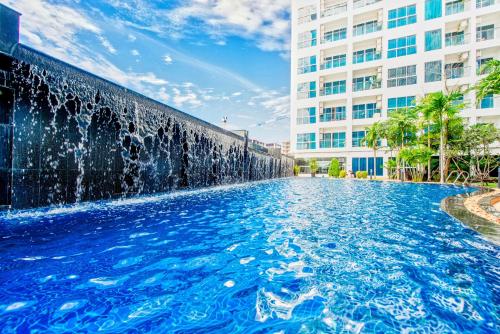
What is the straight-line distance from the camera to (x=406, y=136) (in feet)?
71.8

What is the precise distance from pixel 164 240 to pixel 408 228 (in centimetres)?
421

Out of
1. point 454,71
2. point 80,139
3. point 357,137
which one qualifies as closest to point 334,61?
point 357,137

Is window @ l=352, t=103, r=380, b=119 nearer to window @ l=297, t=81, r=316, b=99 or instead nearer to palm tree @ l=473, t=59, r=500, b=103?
window @ l=297, t=81, r=316, b=99

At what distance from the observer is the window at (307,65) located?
107 feet

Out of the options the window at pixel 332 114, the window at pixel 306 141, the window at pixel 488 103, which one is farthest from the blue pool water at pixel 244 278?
the window at pixel 306 141

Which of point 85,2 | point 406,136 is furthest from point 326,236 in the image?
point 406,136

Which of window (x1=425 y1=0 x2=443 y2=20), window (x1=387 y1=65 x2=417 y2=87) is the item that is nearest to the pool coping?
window (x1=387 y1=65 x2=417 y2=87)

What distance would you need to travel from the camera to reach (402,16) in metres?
28.0

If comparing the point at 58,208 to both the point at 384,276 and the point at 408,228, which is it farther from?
the point at 408,228

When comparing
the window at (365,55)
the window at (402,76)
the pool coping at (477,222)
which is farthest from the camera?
the window at (365,55)

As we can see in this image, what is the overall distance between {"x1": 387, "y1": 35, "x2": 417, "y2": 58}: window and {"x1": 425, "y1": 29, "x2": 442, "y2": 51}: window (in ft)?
3.41

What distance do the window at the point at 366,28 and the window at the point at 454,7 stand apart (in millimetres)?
6298

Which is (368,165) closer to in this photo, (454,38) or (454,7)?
(454,38)

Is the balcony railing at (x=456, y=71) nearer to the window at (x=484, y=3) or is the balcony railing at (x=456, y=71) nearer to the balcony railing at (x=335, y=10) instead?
the window at (x=484, y=3)
